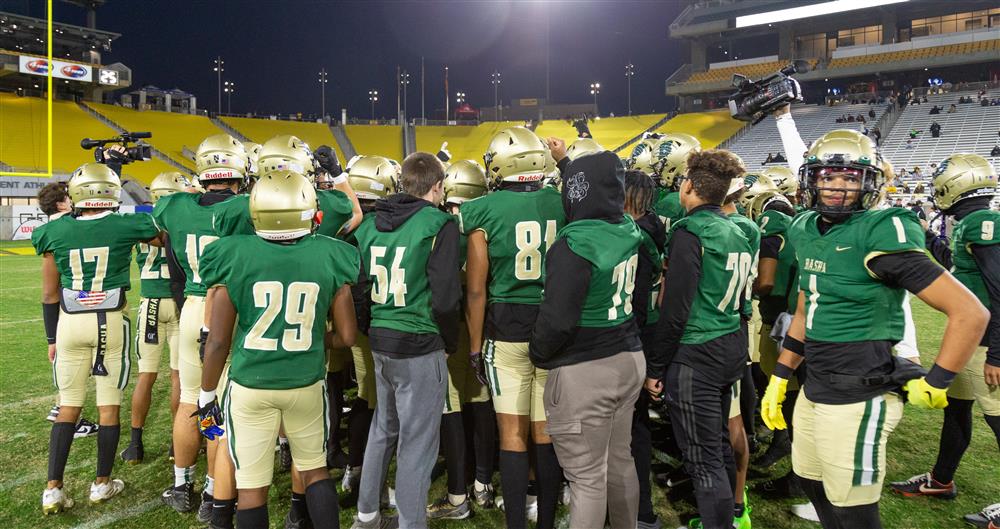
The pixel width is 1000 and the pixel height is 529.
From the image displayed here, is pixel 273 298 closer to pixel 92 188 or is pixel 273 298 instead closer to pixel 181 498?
pixel 181 498

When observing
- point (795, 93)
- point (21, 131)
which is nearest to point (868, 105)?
point (795, 93)

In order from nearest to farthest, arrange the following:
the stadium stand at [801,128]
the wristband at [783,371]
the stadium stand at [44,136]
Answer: the wristband at [783,371], the stadium stand at [44,136], the stadium stand at [801,128]

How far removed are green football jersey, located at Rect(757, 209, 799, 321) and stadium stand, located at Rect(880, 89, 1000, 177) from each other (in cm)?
2909

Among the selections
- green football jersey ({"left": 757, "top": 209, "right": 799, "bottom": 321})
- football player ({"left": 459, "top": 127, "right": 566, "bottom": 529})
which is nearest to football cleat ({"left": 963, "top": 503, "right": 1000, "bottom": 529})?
green football jersey ({"left": 757, "top": 209, "right": 799, "bottom": 321})

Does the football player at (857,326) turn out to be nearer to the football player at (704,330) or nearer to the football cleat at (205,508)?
the football player at (704,330)

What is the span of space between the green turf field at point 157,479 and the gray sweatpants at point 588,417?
105 centimetres

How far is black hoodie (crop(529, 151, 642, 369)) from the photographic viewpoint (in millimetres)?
2646

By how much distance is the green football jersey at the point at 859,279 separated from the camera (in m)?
2.43

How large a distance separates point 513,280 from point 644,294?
80 centimetres

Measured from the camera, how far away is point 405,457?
324 centimetres

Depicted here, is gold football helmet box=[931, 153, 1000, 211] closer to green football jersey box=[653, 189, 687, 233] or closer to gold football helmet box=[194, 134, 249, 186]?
green football jersey box=[653, 189, 687, 233]

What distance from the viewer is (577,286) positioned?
2.64 m

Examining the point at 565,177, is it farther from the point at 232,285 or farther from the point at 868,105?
the point at 868,105

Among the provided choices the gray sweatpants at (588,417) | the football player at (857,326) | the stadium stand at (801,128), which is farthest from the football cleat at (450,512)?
the stadium stand at (801,128)
